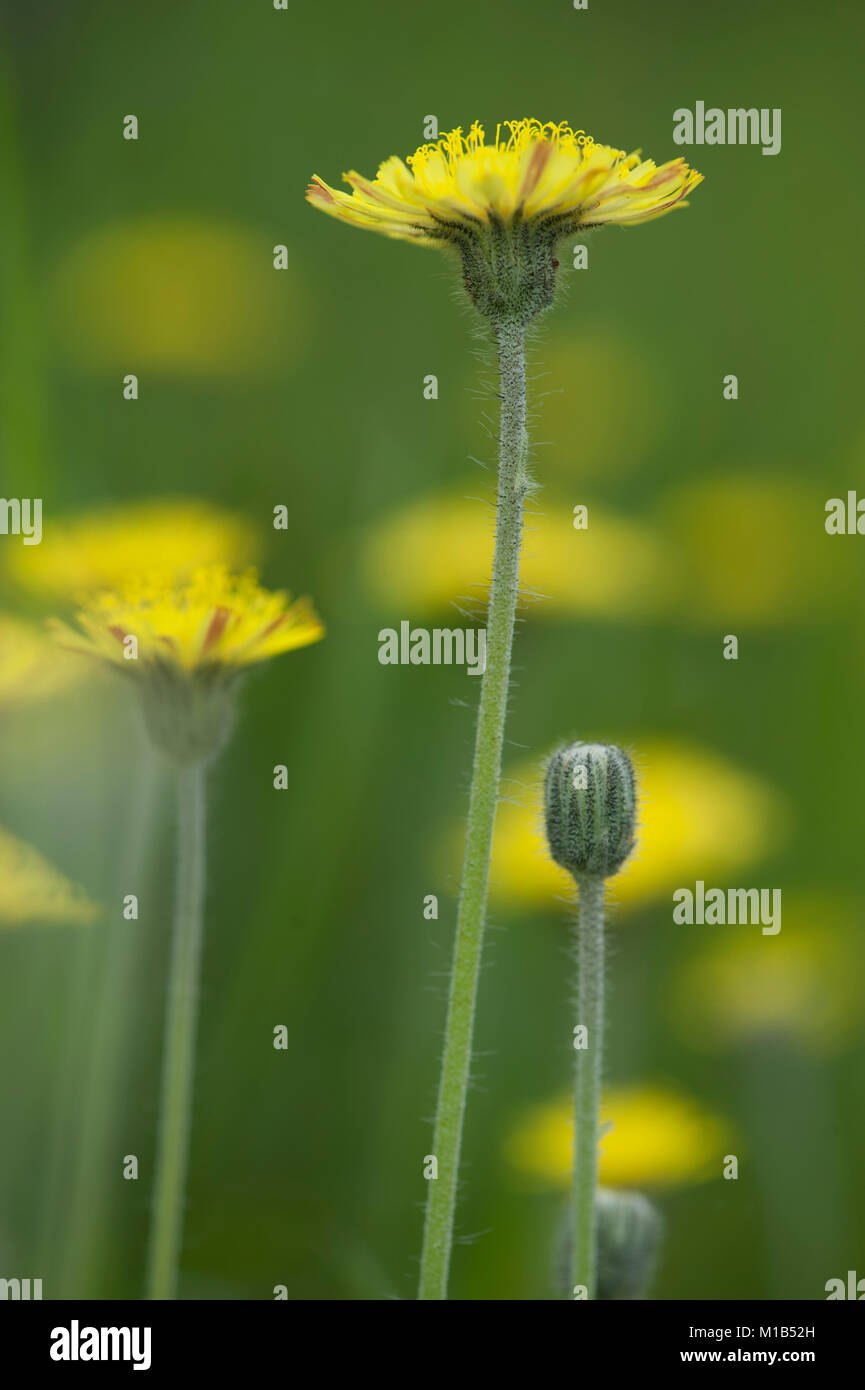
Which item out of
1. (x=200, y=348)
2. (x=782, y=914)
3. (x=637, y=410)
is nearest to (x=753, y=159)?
(x=637, y=410)

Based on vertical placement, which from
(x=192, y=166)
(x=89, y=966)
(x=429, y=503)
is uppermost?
(x=192, y=166)

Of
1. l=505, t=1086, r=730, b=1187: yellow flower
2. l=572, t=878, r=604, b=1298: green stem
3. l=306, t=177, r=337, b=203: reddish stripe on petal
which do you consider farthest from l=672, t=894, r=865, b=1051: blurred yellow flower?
l=306, t=177, r=337, b=203: reddish stripe on petal

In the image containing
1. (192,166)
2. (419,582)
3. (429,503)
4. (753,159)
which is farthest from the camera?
(753,159)

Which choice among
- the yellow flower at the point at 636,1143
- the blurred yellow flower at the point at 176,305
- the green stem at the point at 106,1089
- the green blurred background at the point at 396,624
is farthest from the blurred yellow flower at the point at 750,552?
the green stem at the point at 106,1089

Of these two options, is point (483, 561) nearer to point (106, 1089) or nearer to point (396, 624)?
point (396, 624)

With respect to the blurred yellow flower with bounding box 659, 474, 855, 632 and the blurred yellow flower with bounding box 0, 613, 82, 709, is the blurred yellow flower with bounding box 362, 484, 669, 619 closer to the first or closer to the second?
the blurred yellow flower with bounding box 659, 474, 855, 632

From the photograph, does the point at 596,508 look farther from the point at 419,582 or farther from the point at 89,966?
the point at 89,966
